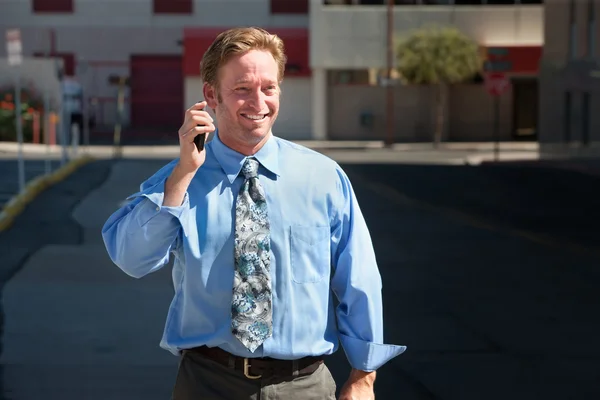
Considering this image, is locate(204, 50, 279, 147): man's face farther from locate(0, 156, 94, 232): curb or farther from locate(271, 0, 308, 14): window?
locate(271, 0, 308, 14): window

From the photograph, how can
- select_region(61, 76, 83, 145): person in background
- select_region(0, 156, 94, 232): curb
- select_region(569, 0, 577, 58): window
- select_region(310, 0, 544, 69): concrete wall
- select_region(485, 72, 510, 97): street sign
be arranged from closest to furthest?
select_region(0, 156, 94, 232): curb, select_region(569, 0, 577, 58): window, select_region(485, 72, 510, 97): street sign, select_region(61, 76, 83, 145): person in background, select_region(310, 0, 544, 69): concrete wall

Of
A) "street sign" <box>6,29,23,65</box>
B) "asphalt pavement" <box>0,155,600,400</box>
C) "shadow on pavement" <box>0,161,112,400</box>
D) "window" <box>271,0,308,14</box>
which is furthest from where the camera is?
"window" <box>271,0,308,14</box>

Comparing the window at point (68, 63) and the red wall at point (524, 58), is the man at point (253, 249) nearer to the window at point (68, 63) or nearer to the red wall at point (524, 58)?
the red wall at point (524, 58)

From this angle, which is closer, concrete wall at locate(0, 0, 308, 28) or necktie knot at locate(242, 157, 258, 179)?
necktie knot at locate(242, 157, 258, 179)

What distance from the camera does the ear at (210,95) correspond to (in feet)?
12.8

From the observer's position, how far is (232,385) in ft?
12.7

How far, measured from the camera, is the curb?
17.4 meters

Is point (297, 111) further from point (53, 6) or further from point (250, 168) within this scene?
point (250, 168)

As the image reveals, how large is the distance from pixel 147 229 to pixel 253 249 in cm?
33

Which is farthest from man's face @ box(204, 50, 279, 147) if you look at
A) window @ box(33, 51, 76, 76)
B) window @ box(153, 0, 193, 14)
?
window @ box(153, 0, 193, 14)

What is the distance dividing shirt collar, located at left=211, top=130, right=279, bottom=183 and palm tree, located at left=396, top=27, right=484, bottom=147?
43540 mm

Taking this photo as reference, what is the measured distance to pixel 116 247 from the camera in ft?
12.7

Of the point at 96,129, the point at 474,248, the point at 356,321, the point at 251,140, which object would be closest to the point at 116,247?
the point at 251,140

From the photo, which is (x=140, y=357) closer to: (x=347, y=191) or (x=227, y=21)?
(x=347, y=191)
